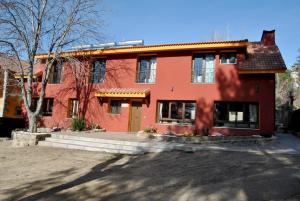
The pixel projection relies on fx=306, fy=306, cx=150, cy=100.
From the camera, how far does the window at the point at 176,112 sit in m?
20.0

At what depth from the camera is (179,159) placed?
1229 cm

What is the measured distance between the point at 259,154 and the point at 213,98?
708 cm

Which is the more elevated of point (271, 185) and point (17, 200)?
point (271, 185)

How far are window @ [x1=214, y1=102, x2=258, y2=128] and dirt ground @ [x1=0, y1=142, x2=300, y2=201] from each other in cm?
597

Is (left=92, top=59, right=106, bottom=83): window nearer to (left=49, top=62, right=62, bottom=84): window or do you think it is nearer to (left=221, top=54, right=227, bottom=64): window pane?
(left=49, top=62, right=62, bottom=84): window

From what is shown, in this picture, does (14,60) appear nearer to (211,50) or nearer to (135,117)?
(135,117)

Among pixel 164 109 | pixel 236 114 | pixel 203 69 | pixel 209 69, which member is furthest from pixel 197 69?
pixel 236 114

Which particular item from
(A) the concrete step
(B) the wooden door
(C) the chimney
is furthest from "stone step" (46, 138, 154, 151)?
(C) the chimney

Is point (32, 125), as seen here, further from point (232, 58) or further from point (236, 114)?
point (232, 58)

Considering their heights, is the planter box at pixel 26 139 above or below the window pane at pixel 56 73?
below

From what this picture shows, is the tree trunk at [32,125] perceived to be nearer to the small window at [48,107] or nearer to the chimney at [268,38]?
the small window at [48,107]

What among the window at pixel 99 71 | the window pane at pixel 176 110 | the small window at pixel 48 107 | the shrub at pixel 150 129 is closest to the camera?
the shrub at pixel 150 129

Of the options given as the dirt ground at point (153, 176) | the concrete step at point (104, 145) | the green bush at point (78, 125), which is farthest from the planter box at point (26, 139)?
the green bush at point (78, 125)

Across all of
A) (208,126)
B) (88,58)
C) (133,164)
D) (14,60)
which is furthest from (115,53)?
(133,164)
